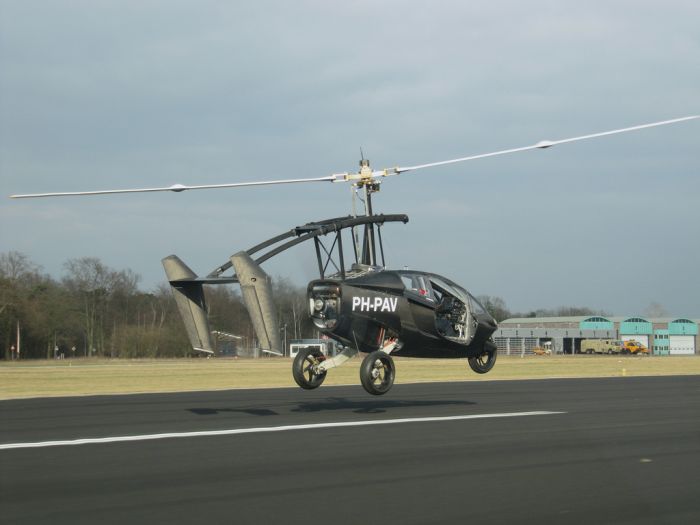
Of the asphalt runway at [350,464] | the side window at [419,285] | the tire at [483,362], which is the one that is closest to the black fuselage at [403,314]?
the side window at [419,285]

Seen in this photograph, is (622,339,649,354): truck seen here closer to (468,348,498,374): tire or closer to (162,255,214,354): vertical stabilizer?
(468,348,498,374): tire

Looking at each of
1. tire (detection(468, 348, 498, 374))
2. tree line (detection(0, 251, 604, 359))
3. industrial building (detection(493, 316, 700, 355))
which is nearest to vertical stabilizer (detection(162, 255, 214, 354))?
tire (detection(468, 348, 498, 374))

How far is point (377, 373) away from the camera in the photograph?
19531mm

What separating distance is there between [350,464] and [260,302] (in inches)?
225

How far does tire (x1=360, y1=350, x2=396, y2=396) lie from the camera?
19.2m

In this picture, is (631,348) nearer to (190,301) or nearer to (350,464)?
(190,301)

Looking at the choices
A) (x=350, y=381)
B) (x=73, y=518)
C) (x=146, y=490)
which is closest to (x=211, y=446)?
(x=146, y=490)

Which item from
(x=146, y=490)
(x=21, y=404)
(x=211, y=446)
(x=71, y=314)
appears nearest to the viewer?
(x=146, y=490)

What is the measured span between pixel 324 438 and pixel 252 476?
14.4 ft

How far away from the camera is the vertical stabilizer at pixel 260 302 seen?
17.1m

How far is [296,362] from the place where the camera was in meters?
20.1

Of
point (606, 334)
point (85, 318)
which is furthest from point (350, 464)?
point (606, 334)

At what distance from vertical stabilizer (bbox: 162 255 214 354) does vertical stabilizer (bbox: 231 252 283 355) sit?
2.52 meters

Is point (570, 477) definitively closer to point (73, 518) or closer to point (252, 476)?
point (252, 476)
